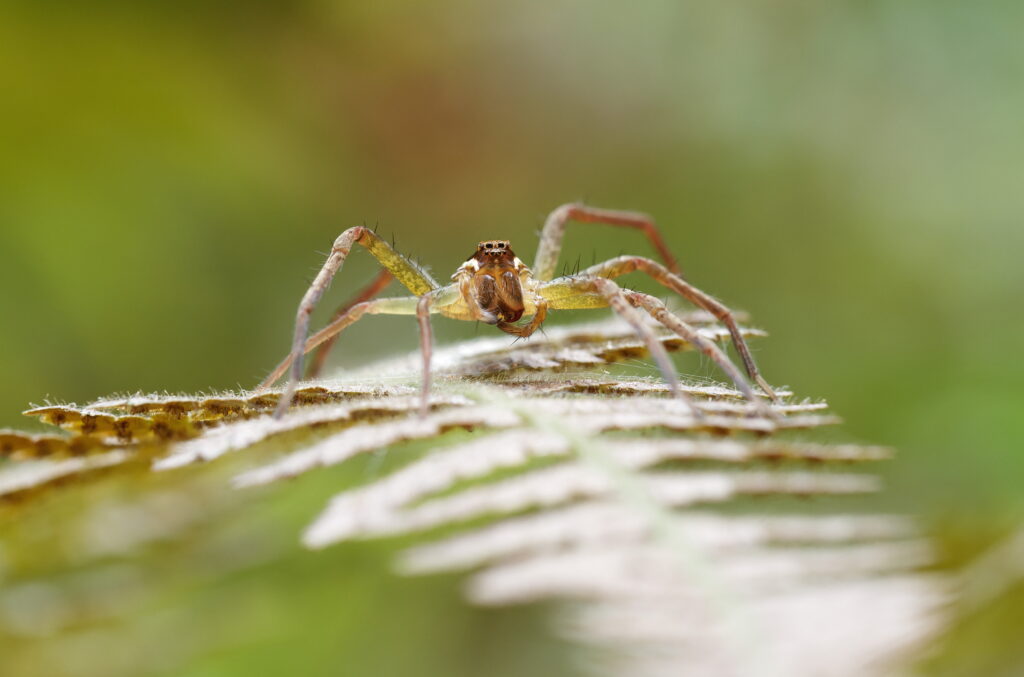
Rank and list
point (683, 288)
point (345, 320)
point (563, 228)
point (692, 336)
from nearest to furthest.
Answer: point (692, 336), point (345, 320), point (683, 288), point (563, 228)

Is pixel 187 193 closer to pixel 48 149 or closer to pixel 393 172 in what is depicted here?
pixel 48 149

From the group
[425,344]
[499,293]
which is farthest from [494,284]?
[425,344]

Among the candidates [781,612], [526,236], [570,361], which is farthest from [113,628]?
[526,236]

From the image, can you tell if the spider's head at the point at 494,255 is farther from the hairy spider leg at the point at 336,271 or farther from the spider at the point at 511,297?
the hairy spider leg at the point at 336,271

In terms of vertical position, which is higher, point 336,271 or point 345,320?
point 336,271

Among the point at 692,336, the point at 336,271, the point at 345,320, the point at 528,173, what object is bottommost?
the point at 692,336

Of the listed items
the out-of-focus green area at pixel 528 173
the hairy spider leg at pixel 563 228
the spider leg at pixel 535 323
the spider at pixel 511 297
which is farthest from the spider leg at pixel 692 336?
the out-of-focus green area at pixel 528 173

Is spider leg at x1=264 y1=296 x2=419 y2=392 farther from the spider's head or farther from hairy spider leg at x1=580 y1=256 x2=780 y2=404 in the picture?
hairy spider leg at x1=580 y1=256 x2=780 y2=404

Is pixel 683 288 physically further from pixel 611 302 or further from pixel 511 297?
pixel 511 297
